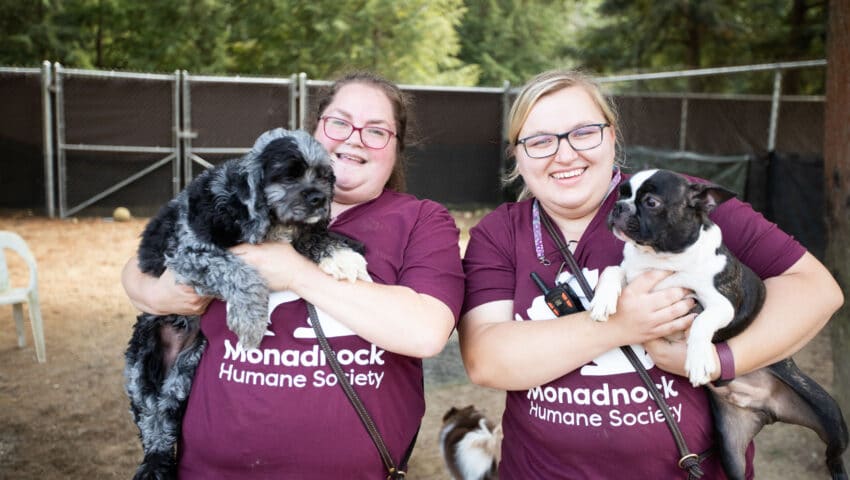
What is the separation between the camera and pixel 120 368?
246 inches

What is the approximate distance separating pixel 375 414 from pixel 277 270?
1.95ft

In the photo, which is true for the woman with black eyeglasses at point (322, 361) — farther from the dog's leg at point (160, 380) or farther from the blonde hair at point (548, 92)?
the blonde hair at point (548, 92)

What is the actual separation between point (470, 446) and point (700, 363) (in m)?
1.86

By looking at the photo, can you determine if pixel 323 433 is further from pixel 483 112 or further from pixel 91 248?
pixel 483 112

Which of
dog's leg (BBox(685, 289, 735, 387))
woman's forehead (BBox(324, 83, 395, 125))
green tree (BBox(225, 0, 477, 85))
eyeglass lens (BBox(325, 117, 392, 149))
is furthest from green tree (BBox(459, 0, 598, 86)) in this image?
dog's leg (BBox(685, 289, 735, 387))

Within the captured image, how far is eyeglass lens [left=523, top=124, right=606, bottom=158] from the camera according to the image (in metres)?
2.59

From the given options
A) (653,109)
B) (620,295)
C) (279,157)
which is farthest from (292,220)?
(653,109)

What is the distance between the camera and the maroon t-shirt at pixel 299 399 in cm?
236

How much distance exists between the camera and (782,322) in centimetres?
243

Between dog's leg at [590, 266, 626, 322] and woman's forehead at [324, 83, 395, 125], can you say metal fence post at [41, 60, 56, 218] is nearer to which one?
woman's forehead at [324, 83, 395, 125]

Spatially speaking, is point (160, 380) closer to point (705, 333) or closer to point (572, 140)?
point (572, 140)

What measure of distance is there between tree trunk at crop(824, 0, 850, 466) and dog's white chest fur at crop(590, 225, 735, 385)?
2213 millimetres

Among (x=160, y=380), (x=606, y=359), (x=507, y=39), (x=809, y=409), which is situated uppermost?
(x=507, y=39)

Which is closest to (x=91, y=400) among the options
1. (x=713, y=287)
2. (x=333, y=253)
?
(x=333, y=253)
